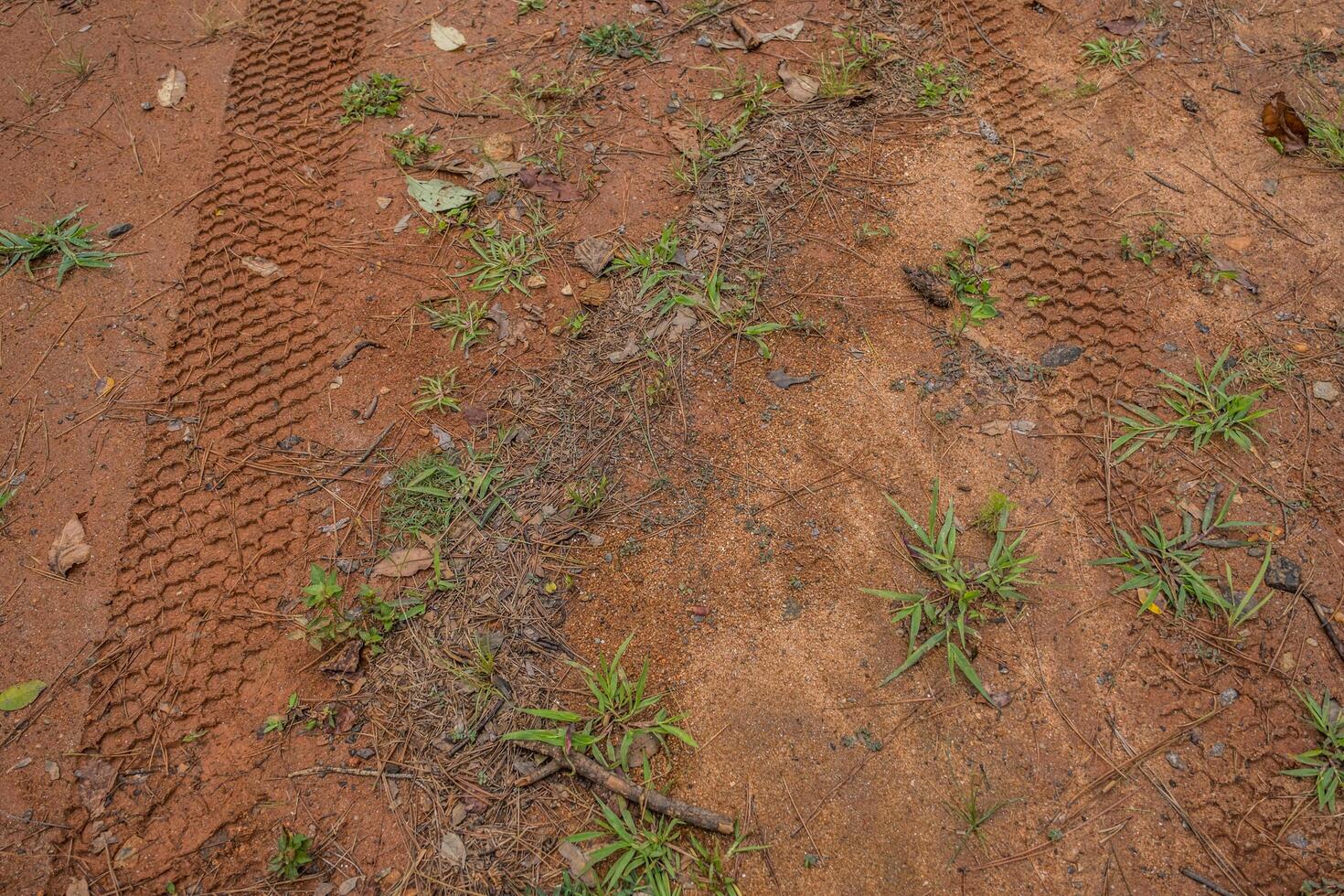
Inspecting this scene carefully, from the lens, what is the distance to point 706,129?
2859mm

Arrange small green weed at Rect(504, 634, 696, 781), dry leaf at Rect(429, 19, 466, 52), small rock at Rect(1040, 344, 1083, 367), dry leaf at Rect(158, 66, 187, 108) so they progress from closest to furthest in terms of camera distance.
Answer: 1. small green weed at Rect(504, 634, 696, 781)
2. small rock at Rect(1040, 344, 1083, 367)
3. dry leaf at Rect(158, 66, 187, 108)
4. dry leaf at Rect(429, 19, 466, 52)

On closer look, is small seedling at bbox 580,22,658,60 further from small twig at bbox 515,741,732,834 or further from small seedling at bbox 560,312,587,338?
small twig at bbox 515,741,732,834

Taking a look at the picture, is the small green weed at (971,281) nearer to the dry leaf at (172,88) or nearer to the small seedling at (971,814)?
the small seedling at (971,814)

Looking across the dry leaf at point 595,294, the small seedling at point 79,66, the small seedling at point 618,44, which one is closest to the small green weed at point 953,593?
the dry leaf at point 595,294

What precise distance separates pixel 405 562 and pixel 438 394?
1.90 feet

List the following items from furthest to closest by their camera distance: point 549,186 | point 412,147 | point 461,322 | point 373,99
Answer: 1. point 373,99
2. point 412,147
3. point 549,186
4. point 461,322

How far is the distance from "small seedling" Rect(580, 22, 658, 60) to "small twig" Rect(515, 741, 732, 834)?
272 centimetres

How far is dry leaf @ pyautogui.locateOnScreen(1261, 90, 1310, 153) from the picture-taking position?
269 cm

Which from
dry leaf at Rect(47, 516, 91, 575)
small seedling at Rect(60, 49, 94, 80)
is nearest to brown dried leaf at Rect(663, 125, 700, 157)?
dry leaf at Rect(47, 516, 91, 575)

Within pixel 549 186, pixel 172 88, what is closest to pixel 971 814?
pixel 549 186

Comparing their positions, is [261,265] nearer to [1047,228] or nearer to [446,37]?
[446,37]

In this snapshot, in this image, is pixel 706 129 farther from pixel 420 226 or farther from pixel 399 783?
pixel 399 783

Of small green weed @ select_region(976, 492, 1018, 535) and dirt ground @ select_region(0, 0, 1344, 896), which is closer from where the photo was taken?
dirt ground @ select_region(0, 0, 1344, 896)

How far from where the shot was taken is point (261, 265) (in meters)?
2.67
